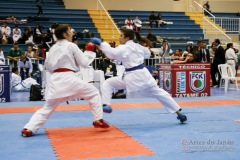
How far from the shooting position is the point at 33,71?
15359 millimetres

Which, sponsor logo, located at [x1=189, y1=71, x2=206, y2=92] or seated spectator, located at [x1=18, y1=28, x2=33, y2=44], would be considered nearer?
sponsor logo, located at [x1=189, y1=71, x2=206, y2=92]

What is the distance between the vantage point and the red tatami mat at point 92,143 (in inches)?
180

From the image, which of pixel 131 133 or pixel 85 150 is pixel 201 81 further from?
pixel 85 150

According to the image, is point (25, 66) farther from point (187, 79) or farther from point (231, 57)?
point (231, 57)

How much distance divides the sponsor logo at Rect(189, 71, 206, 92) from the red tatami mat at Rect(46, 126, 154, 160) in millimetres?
5685

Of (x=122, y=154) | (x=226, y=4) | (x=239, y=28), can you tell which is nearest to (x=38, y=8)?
(x=239, y=28)

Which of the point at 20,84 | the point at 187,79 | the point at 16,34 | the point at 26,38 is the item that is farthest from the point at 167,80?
the point at 16,34

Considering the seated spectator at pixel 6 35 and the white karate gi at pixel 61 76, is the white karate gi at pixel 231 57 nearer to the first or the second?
the white karate gi at pixel 61 76

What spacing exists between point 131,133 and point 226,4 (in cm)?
2658

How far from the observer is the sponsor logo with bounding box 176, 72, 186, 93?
1139 cm

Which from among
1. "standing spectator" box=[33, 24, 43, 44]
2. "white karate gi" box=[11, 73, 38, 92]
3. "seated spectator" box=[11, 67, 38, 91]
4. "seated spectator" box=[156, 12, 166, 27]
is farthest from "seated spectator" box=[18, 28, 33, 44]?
"seated spectator" box=[156, 12, 166, 27]

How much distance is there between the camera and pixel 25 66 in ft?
48.2

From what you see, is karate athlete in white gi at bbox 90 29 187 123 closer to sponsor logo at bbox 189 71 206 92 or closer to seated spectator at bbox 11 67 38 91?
sponsor logo at bbox 189 71 206 92

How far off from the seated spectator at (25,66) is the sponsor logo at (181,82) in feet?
19.9
